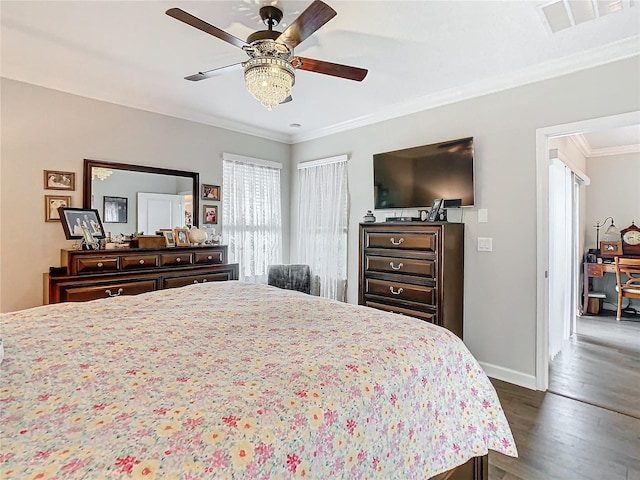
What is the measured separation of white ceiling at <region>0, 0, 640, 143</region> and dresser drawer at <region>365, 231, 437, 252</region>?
139 cm

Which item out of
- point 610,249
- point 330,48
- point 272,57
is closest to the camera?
point 272,57

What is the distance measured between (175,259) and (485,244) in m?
2.99

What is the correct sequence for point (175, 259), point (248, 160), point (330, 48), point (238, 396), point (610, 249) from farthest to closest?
point (610, 249) → point (248, 160) → point (175, 259) → point (330, 48) → point (238, 396)

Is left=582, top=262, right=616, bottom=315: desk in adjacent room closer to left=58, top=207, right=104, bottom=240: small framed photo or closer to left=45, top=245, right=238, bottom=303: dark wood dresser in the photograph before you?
left=45, top=245, right=238, bottom=303: dark wood dresser

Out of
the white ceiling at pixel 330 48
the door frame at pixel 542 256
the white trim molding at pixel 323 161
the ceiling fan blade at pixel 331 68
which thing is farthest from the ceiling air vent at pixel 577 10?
the white trim molding at pixel 323 161

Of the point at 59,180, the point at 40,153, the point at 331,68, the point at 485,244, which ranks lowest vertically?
the point at 485,244

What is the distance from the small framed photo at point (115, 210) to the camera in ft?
11.3

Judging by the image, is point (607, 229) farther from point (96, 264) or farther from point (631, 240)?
point (96, 264)

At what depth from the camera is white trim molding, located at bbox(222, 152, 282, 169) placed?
4.36 m

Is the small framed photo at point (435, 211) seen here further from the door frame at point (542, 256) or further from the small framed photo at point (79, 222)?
the small framed photo at point (79, 222)

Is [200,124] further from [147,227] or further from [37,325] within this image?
[37,325]

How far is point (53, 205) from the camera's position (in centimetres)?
314

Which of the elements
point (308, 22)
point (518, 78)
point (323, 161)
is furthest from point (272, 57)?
point (323, 161)

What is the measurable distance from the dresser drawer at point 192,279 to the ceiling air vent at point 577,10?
11.2 ft
